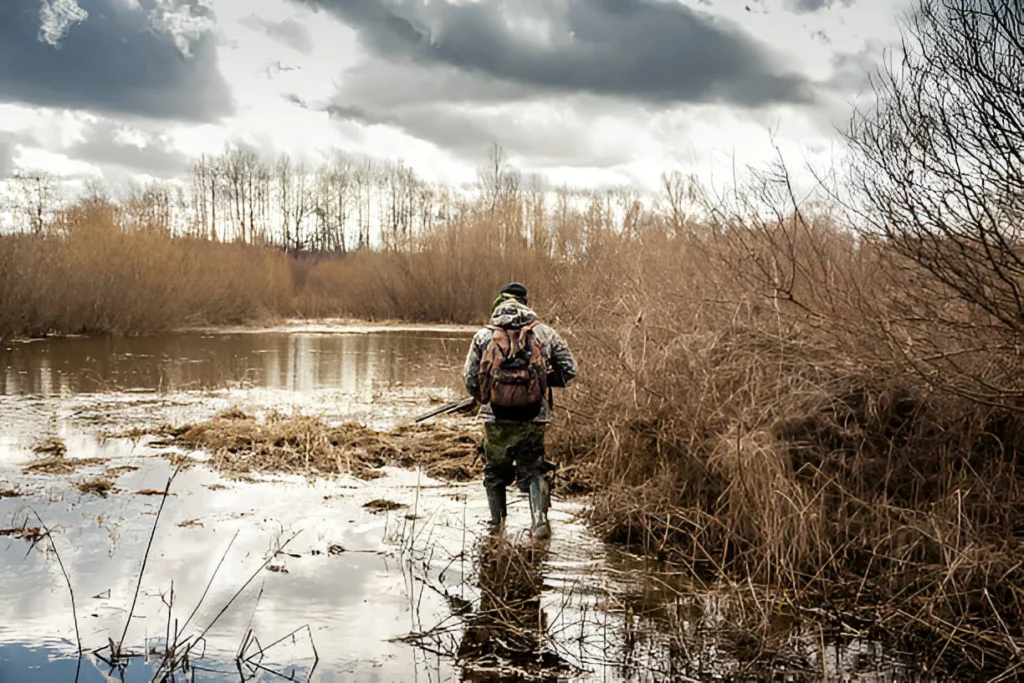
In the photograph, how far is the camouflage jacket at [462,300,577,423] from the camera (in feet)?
23.8

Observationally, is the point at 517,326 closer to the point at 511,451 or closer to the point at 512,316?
the point at 512,316

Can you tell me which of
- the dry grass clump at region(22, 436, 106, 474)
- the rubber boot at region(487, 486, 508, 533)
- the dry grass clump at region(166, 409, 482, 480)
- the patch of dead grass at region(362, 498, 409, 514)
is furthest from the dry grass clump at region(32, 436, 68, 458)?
the rubber boot at region(487, 486, 508, 533)

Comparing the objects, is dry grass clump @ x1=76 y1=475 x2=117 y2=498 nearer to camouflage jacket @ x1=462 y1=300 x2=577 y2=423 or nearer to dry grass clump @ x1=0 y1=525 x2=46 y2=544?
dry grass clump @ x1=0 y1=525 x2=46 y2=544

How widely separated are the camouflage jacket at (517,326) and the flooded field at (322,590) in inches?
41.3

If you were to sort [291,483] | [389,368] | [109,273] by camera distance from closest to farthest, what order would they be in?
[291,483], [389,368], [109,273]

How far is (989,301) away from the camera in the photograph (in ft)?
22.6

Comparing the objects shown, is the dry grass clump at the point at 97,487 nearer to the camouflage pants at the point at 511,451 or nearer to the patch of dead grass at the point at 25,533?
the patch of dead grass at the point at 25,533

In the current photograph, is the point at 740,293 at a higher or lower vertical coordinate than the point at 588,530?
higher

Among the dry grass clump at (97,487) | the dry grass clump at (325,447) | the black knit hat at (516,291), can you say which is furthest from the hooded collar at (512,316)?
the dry grass clump at (97,487)

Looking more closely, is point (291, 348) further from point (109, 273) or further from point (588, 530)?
point (588, 530)

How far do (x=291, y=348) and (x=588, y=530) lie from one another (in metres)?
22.5

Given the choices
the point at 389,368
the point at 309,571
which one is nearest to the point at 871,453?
the point at 309,571

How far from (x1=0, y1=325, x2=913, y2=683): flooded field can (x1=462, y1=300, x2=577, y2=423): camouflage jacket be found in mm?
1049

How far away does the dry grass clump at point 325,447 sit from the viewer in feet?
34.5
